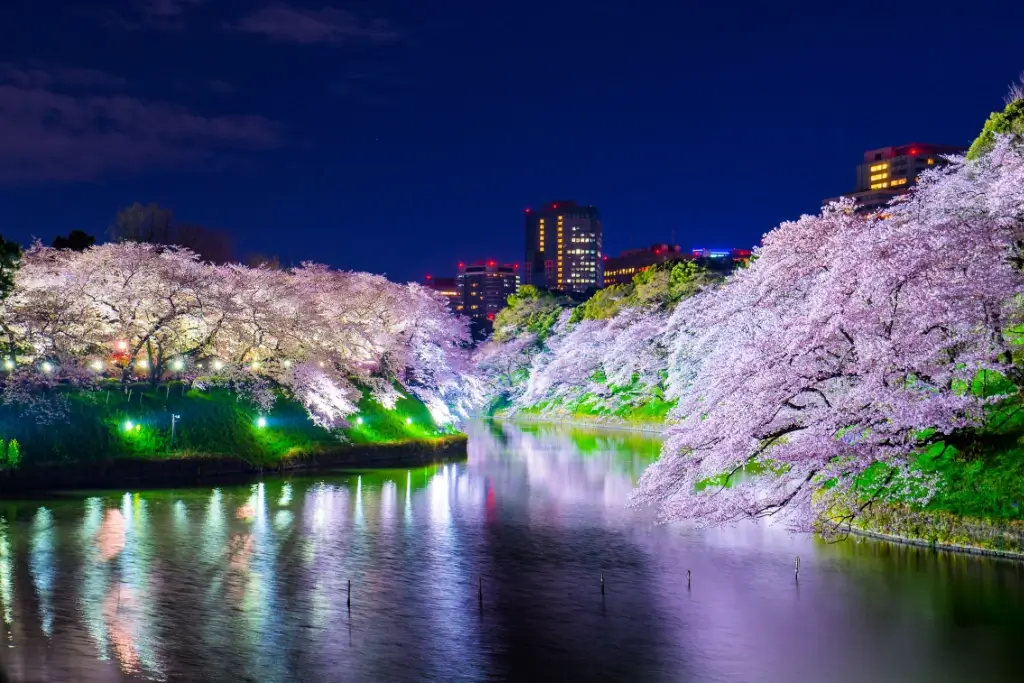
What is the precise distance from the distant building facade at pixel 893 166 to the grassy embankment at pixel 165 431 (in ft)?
362

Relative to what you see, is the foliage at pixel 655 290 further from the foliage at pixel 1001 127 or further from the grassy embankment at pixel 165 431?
the foliage at pixel 1001 127

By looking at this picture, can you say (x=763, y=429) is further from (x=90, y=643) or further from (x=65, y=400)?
(x=65, y=400)

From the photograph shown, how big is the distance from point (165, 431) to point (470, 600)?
96.3 ft

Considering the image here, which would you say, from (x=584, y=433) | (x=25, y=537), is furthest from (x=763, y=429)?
(x=584, y=433)

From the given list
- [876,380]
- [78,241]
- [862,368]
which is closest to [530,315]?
[78,241]

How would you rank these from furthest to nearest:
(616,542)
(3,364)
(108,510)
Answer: (3,364), (108,510), (616,542)

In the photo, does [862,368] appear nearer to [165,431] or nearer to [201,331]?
[165,431]

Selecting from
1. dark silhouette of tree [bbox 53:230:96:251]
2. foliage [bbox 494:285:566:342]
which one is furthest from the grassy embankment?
foliage [bbox 494:285:566:342]

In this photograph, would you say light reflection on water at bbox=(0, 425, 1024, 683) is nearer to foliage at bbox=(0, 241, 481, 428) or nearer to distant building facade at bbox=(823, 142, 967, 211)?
foliage at bbox=(0, 241, 481, 428)

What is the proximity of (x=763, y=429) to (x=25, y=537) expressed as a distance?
2266 cm

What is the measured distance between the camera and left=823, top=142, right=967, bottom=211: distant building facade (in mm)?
148125

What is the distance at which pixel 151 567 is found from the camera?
27812 millimetres

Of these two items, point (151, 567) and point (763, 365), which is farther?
point (151, 567)

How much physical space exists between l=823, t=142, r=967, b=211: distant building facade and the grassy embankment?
4346 inches
